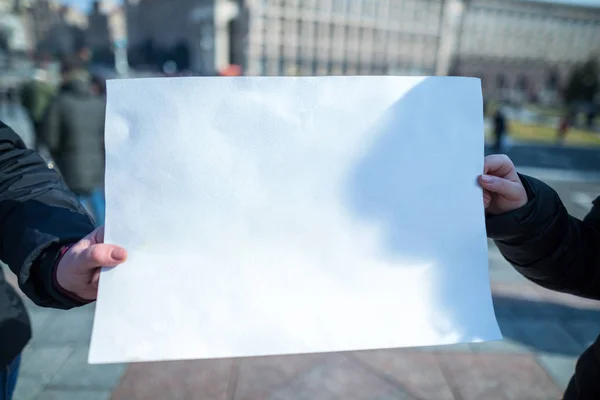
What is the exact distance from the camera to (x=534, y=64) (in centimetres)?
6569

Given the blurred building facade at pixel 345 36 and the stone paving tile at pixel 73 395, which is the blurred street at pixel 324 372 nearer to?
the stone paving tile at pixel 73 395

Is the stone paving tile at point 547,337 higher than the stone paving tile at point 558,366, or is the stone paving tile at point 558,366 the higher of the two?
the stone paving tile at point 558,366

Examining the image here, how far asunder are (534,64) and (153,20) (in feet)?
214

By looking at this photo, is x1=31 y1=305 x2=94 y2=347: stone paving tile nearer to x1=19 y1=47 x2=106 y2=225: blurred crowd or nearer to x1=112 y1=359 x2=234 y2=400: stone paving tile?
x1=112 y1=359 x2=234 y2=400: stone paving tile

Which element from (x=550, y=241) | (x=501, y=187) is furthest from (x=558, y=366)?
(x=501, y=187)

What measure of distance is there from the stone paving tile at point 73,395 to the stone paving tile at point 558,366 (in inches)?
107

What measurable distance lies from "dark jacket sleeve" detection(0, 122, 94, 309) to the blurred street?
1.60 metres

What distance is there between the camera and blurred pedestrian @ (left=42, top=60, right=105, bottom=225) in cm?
385

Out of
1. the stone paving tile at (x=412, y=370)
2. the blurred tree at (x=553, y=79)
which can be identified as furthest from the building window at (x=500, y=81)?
the stone paving tile at (x=412, y=370)

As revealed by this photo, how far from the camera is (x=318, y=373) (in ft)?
8.45

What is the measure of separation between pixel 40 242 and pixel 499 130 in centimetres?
1274

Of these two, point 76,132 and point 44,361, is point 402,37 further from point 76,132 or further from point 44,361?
point 44,361

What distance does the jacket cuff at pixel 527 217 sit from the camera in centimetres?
112

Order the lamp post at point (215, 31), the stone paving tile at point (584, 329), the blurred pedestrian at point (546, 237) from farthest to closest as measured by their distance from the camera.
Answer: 1. the lamp post at point (215, 31)
2. the stone paving tile at point (584, 329)
3. the blurred pedestrian at point (546, 237)
